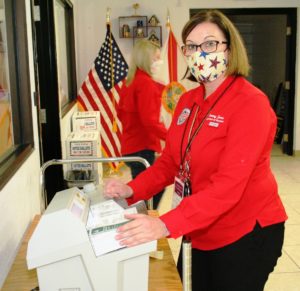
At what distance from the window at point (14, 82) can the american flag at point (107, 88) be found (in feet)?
10.3

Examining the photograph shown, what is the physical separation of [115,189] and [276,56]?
778 cm

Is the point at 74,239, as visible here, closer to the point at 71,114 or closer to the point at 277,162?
the point at 71,114

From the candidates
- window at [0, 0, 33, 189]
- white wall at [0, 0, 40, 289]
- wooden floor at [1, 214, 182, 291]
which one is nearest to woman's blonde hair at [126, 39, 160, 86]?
white wall at [0, 0, 40, 289]

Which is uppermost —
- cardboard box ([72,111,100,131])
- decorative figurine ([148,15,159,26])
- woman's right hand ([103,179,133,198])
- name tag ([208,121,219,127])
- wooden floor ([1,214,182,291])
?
decorative figurine ([148,15,159,26])

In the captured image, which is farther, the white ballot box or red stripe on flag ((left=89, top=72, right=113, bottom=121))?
red stripe on flag ((left=89, top=72, right=113, bottom=121))

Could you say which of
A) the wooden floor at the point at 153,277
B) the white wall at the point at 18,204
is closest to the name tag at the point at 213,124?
the wooden floor at the point at 153,277

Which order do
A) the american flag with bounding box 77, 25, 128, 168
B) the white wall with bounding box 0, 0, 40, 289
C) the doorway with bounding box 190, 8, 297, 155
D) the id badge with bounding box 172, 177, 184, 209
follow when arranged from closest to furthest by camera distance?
the id badge with bounding box 172, 177, 184, 209, the white wall with bounding box 0, 0, 40, 289, the american flag with bounding box 77, 25, 128, 168, the doorway with bounding box 190, 8, 297, 155

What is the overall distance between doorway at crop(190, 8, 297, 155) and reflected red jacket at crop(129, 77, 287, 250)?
16.9 feet

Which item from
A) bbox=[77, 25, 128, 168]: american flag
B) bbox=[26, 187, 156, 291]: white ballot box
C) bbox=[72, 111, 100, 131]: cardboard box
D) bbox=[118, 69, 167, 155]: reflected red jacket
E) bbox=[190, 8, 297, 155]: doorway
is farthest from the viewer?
bbox=[190, 8, 297, 155]: doorway

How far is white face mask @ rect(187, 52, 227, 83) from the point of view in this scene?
155 cm

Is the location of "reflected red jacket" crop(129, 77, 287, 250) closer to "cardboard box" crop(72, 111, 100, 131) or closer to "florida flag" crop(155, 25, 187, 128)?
"cardboard box" crop(72, 111, 100, 131)

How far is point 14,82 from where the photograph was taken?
104 inches

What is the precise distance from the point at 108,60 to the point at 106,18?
2.62ft

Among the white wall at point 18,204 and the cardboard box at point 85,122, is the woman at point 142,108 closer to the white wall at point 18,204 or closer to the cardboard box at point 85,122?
the white wall at point 18,204
